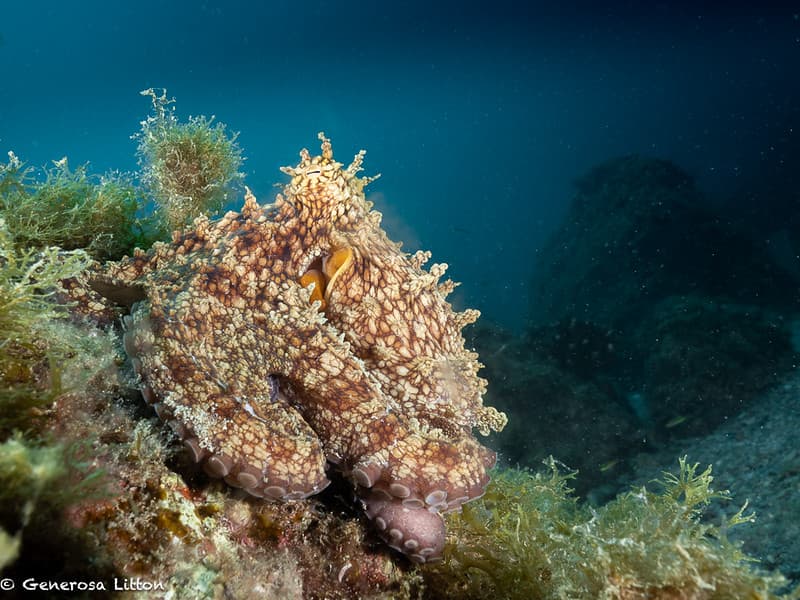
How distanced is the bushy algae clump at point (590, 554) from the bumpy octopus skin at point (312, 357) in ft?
2.13

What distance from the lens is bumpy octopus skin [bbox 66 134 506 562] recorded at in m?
2.40

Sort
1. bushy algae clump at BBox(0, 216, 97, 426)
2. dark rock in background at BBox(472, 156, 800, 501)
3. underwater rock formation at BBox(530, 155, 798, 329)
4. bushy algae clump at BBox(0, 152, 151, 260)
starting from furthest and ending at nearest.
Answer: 1. underwater rock formation at BBox(530, 155, 798, 329)
2. dark rock in background at BBox(472, 156, 800, 501)
3. bushy algae clump at BBox(0, 152, 151, 260)
4. bushy algae clump at BBox(0, 216, 97, 426)

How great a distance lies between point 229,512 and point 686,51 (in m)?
112

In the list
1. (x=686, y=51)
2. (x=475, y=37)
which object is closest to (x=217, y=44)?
(x=475, y=37)

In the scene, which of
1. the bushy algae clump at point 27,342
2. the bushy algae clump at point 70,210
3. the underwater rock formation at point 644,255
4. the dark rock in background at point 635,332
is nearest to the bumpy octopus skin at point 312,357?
the bushy algae clump at point 27,342

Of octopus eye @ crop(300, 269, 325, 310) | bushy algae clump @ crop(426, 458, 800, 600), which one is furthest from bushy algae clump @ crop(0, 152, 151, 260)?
bushy algae clump @ crop(426, 458, 800, 600)

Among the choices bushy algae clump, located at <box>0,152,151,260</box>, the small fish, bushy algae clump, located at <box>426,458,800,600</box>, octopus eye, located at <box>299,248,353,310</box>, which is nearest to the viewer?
bushy algae clump, located at <box>426,458,800,600</box>

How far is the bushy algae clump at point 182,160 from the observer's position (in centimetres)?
520

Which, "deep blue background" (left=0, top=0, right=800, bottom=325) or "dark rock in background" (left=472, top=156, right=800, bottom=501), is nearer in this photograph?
"dark rock in background" (left=472, top=156, right=800, bottom=501)

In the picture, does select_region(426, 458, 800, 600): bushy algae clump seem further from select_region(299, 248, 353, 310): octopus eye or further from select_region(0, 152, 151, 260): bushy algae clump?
select_region(0, 152, 151, 260): bushy algae clump

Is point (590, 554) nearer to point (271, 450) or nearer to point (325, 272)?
point (271, 450)

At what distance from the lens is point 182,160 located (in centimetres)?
534

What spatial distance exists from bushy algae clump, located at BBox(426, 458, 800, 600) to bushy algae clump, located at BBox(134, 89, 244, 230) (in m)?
4.30

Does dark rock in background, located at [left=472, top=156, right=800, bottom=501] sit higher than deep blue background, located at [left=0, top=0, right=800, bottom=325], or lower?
lower
